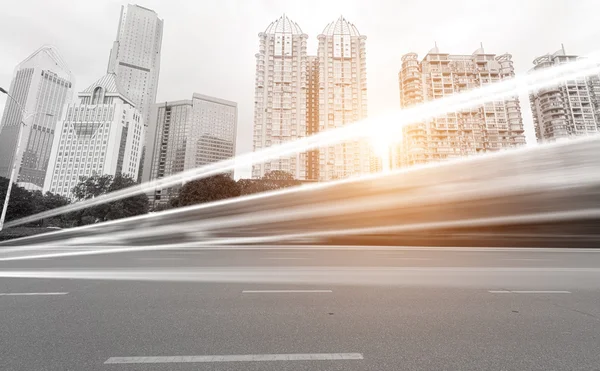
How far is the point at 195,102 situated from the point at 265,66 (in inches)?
3416

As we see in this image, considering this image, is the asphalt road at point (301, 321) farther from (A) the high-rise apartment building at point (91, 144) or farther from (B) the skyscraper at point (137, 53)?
(B) the skyscraper at point (137, 53)

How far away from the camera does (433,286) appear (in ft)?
20.8

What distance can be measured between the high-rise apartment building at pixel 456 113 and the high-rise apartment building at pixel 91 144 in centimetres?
12517

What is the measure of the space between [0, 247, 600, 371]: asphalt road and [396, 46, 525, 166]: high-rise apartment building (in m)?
80.3

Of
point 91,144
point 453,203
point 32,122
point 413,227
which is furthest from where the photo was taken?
point 91,144

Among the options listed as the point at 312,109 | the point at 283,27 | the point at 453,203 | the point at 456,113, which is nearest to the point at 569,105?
the point at 456,113

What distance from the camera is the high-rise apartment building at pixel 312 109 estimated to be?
8594 centimetres

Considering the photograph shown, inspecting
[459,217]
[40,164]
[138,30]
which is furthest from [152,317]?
[138,30]

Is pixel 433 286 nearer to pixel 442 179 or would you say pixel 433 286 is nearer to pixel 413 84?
pixel 442 179

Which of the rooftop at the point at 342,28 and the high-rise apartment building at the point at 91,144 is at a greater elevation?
the rooftop at the point at 342,28

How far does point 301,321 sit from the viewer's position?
4199 millimetres

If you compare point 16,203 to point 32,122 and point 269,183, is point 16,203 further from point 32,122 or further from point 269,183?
point 32,122

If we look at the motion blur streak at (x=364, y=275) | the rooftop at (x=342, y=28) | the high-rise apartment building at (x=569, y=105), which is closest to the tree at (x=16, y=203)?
the motion blur streak at (x=364, y=275)

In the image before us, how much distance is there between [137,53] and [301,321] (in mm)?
233826
